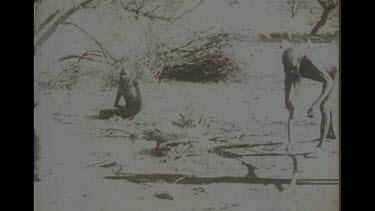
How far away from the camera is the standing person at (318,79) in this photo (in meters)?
1.37

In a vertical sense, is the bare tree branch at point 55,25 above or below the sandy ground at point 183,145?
above

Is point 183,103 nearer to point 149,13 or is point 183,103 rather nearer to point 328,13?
point 149,13

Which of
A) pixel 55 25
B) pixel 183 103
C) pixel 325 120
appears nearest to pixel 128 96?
pixel 183 103

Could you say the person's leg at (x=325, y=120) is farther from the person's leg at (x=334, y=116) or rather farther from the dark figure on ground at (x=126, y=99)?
the dark figure on ground at (x=126, y=99)

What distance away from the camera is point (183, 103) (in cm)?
139

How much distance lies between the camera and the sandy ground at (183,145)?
54.1 inches

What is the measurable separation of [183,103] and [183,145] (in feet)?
0.40

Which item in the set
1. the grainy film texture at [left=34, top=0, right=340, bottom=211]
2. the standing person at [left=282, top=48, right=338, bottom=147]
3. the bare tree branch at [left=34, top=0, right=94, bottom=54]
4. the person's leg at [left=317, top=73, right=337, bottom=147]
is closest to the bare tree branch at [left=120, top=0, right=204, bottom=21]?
the grainy film texture at [left=34, top=0, right=340, bottom=211]

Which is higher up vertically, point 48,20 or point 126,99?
point 48,20

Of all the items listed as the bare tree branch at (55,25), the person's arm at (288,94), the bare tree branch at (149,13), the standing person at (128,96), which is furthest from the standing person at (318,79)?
the bare tree branch at (55,25)

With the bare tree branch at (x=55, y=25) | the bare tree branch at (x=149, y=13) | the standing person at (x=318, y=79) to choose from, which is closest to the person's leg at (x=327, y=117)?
the standing person at (x=318, y=79)

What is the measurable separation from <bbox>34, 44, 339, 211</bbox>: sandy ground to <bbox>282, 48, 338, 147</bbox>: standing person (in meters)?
0.02

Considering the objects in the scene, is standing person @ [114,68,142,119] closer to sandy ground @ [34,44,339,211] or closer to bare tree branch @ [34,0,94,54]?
sandy ground @ [34,44,339,211]

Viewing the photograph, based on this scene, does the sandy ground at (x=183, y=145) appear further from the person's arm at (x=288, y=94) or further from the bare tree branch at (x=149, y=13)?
the bare tree branch at (x=149, y=13)
